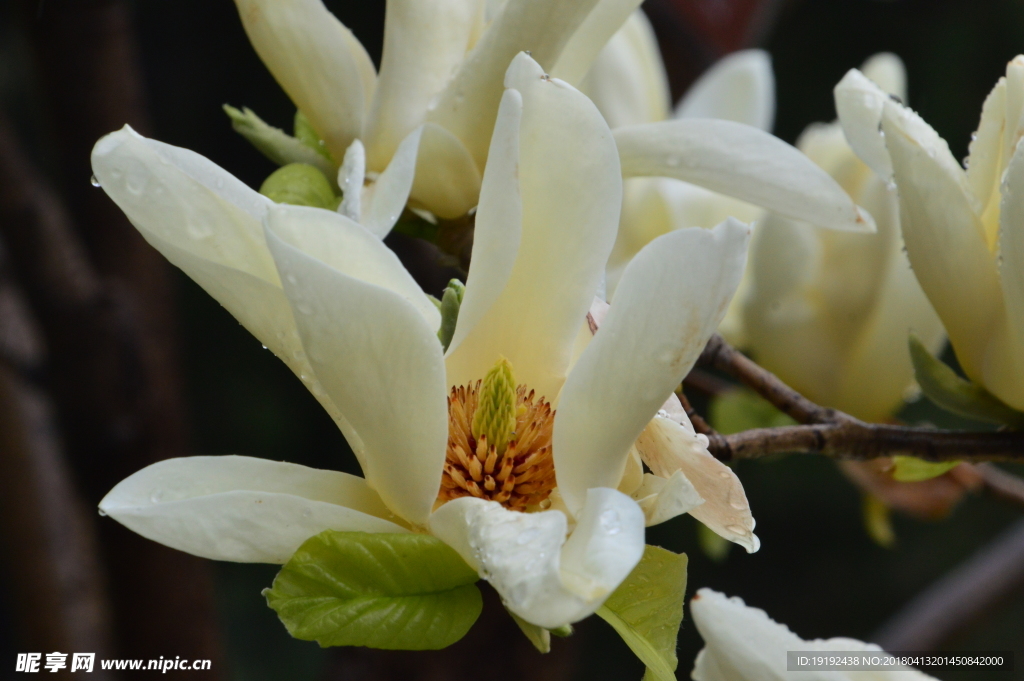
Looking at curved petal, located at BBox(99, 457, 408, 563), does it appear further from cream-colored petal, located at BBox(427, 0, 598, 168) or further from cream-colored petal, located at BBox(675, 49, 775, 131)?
cream-colored petal, located at BBox(675, 49, 775, 131)

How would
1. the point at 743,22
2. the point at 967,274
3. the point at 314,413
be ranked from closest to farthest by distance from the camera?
the point at 967,274, the point at 743,22, the point at 314,413

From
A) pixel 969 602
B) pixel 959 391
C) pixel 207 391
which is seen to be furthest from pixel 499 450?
pixel 207 391

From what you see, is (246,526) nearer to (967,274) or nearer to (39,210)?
(967,274)

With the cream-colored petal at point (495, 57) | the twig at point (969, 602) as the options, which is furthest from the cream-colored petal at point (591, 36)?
the twig at point (969, 602)

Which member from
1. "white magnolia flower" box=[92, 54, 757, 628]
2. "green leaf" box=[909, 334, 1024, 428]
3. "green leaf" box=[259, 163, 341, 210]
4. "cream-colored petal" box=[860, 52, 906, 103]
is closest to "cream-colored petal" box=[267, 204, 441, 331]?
"white magnolia flower" box=[92, 54, 757, 628]

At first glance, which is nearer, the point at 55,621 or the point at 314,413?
the point at 55,621

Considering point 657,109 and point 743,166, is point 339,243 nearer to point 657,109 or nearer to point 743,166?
point 743,166

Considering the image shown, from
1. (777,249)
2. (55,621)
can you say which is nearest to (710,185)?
(777,249)
